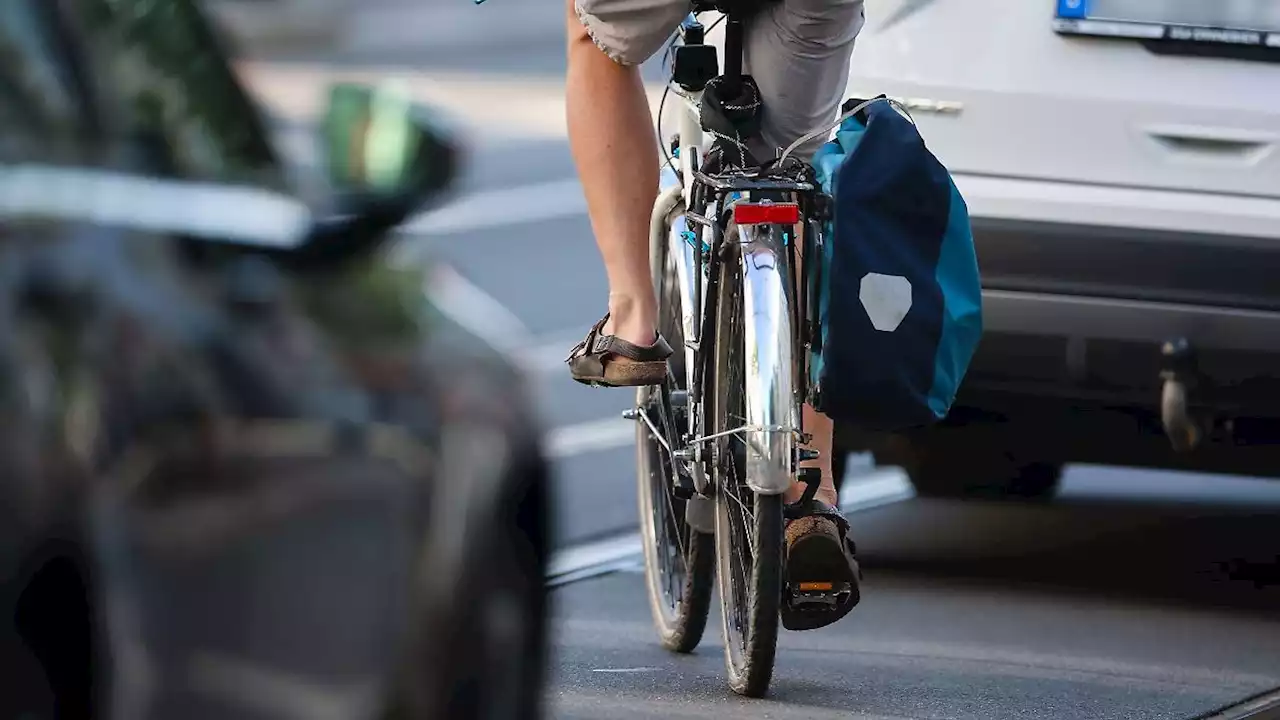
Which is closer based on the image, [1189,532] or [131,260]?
[131,260]

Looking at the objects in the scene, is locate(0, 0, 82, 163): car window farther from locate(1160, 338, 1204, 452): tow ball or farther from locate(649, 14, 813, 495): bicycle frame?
locate(1160, 338, 1204, 452): tow ball

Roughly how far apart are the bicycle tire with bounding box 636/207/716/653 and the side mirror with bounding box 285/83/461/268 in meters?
2.05

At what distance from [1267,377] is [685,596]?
1380mm

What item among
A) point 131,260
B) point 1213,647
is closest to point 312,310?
point 131,260

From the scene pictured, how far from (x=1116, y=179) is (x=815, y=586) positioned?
1.59 m

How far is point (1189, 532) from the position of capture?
7.32m

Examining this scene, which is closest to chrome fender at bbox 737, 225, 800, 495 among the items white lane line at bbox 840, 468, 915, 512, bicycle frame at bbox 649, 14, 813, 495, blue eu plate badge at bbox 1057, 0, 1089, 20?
bicycle frame at bbox 649, 14, 813, 495

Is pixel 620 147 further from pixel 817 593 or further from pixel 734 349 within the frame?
A: pixel 817 593

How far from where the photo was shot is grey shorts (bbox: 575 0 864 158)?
4.68 meters

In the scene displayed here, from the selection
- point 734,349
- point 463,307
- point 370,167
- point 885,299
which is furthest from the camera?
point 734,349

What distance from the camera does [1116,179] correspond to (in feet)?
19.2

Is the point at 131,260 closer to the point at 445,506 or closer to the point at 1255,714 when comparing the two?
the point at 445,506

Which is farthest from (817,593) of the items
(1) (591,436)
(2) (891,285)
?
(1) (591,436)

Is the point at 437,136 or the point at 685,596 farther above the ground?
the point at 437,136
